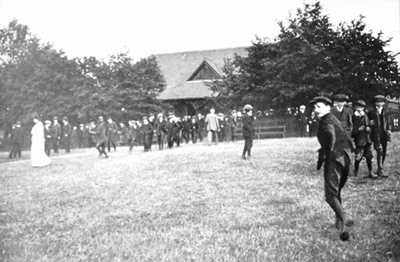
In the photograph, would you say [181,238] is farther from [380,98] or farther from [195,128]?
[195,128]

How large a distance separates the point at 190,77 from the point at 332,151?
33370 millimetres

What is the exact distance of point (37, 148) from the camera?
1493cm

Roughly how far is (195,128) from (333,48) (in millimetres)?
→ 11576

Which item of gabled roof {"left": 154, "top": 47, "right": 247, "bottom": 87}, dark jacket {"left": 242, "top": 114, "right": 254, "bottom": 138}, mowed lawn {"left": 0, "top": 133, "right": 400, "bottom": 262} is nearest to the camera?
mowed lawn {"left": 0, "top": 133, "right": 400, "bottom": 262}

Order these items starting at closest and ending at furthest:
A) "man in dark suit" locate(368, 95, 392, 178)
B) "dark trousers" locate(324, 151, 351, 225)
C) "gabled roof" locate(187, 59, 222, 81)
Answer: "dark trousers" locate(324, 151, 351, 225) → "man in dark suit" locate(368, 95, 392, 178) → "gabled roof" locate(187, 59, 222, 81)

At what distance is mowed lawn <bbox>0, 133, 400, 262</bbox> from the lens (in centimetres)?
512

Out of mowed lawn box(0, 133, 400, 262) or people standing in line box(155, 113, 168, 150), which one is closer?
mowed lawn box(0, 133, 400, 262)

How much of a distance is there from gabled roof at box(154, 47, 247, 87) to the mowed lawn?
29351 millimetres

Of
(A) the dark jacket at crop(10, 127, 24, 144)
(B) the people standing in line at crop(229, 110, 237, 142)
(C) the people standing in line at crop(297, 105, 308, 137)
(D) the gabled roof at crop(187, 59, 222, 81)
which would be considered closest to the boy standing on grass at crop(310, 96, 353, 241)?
(C) the people standing in line at crop(297, 105, 308, 137)

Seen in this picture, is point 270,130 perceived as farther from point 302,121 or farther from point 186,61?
point 186,61

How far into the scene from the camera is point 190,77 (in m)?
38.1

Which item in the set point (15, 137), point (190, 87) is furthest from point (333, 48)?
point (190, 87)

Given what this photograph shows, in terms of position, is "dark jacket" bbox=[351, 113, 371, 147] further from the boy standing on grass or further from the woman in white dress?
the woman in white dress

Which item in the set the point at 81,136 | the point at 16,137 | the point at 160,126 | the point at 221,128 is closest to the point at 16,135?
the point at 16,137
